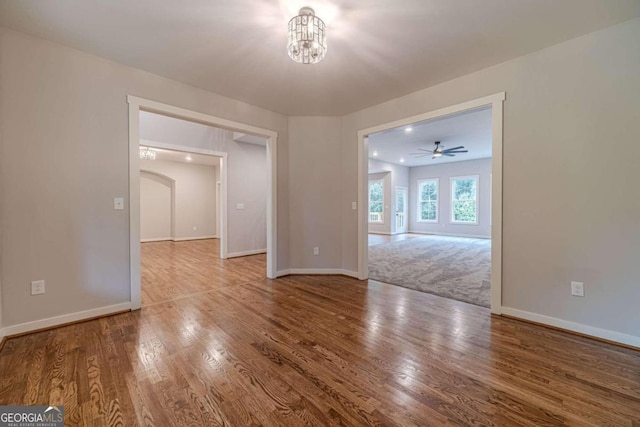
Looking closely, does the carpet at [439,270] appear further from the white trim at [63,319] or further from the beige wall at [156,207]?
the beige wall at [156,207]

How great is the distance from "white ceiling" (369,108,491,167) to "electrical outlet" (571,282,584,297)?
2.78m

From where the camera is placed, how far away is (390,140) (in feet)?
21.8

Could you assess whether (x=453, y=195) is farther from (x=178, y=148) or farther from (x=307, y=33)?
(x=307, y=33)

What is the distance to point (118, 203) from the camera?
8.95 ft

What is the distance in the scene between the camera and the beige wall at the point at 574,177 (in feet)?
6.91

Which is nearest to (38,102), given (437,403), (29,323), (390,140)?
(29,323)

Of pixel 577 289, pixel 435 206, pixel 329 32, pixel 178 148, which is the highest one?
pixel 329 32

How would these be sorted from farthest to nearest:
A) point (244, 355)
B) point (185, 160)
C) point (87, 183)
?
point (185, 160), point (87, 183), point (244, 355)

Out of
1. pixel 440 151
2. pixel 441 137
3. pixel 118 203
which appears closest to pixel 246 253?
pixel 118 203

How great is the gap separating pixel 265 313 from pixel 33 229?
2.22 m

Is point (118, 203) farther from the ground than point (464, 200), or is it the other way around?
point (464, 200)

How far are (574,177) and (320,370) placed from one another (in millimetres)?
2731

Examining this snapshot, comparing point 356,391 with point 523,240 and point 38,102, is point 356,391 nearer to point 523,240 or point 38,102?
point 523,240

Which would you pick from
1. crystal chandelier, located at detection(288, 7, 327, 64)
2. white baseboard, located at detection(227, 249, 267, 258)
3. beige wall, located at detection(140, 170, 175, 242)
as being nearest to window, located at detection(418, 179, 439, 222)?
white baseboard, located at detection(227, 249, 267, 258)
